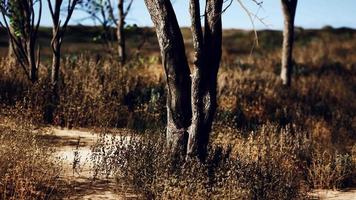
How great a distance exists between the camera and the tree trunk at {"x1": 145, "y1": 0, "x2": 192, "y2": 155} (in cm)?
621

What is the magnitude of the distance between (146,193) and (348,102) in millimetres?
10312

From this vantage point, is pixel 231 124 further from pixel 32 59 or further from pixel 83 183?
pixel 32 59

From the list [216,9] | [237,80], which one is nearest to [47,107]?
[216,9]

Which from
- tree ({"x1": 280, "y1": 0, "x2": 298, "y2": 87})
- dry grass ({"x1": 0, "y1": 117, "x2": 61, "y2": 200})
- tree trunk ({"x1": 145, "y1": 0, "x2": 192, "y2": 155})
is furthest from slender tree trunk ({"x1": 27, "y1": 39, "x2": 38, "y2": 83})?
tree ({"x1": 280, "y1": 0, "x2": 298, "y2": 87})

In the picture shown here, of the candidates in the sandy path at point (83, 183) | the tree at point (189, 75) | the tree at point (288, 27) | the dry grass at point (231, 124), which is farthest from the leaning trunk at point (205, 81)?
the tree at point (288, 27)

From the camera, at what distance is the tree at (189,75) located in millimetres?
6156

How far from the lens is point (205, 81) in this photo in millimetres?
6207

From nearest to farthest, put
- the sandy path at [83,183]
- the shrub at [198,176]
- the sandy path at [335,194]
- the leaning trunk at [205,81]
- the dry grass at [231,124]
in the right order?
1. the shrub at [198,176]
2. the sandy path at [83,183]
3. the dry grass at [231,124]
4. the leaning trunk at [205,81]
5. the sandy path at [335,194]

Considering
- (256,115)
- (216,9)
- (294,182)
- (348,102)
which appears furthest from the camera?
(348,102)

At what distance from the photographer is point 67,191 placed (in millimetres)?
5746

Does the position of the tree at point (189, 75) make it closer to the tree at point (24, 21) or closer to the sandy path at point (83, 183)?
the sandy path at point (83, 183)

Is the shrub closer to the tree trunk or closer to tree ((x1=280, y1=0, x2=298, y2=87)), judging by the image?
the tree trunk

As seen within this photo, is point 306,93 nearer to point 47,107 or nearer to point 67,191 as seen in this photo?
point 47,107

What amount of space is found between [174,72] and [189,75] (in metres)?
0.22
